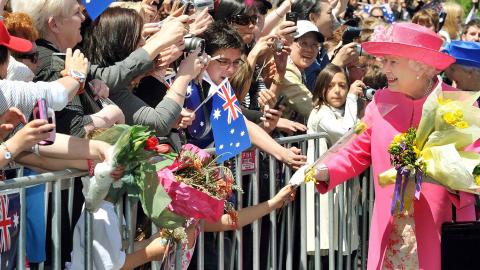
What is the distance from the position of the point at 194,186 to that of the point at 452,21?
796 cm

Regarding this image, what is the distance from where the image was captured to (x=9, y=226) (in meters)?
4.50

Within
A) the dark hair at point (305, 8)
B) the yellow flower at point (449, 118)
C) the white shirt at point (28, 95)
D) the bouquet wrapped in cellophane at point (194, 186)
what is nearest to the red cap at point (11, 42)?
the white shirt at point (28, 95)

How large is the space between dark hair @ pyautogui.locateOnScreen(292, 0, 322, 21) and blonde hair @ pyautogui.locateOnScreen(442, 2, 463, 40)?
3.57 meters

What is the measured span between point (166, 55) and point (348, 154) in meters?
1.30

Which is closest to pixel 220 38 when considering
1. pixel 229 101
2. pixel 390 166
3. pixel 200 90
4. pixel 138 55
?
pixel 200 90

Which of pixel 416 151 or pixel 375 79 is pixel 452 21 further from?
pixel 416 151

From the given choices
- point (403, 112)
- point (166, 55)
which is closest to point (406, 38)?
point (403, 112)

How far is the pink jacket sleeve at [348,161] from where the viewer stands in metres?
6.27

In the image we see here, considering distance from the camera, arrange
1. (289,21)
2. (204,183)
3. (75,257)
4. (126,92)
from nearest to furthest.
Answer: (75,257) < (204,183) < (126,92) < (289,21)

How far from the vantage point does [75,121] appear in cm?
511

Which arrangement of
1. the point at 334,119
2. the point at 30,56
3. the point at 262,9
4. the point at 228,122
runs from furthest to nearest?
the point at 262,9
the point at 334,119
the point at 228,122
the point at 30,56

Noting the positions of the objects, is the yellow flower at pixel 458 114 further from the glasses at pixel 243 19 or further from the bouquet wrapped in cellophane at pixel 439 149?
the glasses at pixel 243 19

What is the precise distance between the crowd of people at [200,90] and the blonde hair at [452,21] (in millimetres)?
4148

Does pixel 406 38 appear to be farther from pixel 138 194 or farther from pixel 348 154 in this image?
pixel 138 194
